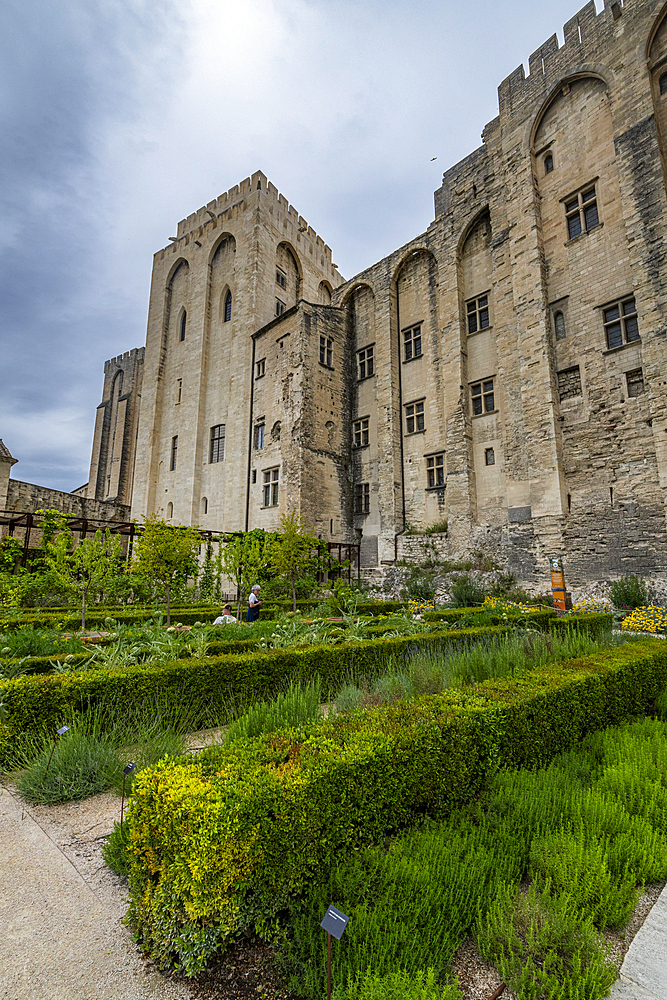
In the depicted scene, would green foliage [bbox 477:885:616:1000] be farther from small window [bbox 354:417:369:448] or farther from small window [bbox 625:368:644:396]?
small window [bbox 354:417:369:448]

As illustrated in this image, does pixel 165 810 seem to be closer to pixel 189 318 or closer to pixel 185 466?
pixel 185 466

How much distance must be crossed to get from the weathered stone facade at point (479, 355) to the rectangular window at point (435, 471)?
3.3 inches

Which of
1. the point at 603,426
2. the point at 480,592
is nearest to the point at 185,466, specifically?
the point at 480,592

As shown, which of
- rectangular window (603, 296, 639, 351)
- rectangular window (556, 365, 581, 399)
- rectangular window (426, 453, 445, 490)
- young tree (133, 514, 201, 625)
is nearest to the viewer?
young tree (133, 514, 201, 625)

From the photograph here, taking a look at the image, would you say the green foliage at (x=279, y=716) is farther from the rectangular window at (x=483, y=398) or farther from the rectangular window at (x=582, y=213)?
the rectangular window at (x=582, y=213)

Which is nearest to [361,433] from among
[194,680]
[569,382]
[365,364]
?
[365,364]

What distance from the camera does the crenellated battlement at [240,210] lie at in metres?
26.7

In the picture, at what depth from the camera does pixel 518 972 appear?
1.91 metres

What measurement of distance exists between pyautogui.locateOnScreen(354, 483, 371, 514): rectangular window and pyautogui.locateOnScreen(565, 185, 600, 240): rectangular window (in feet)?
41.8

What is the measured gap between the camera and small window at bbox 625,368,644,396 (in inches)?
535

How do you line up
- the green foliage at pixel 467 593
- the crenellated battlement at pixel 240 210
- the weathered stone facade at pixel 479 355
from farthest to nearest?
the crenellated battlement at pixel 240 210, the green foliage at pixel 467 593, the weathered stone facade at pixel 479 355

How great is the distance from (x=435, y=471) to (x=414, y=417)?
3.06m

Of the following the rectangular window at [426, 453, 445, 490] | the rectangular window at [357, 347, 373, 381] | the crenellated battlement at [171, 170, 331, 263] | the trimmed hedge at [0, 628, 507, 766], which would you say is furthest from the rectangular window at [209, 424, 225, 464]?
the trimmed hedge at [0, 628, 507, 766]

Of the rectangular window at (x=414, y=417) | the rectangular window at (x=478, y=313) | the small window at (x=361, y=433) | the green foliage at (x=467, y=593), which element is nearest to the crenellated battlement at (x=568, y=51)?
the rectangular window at (x=478, y=313)
